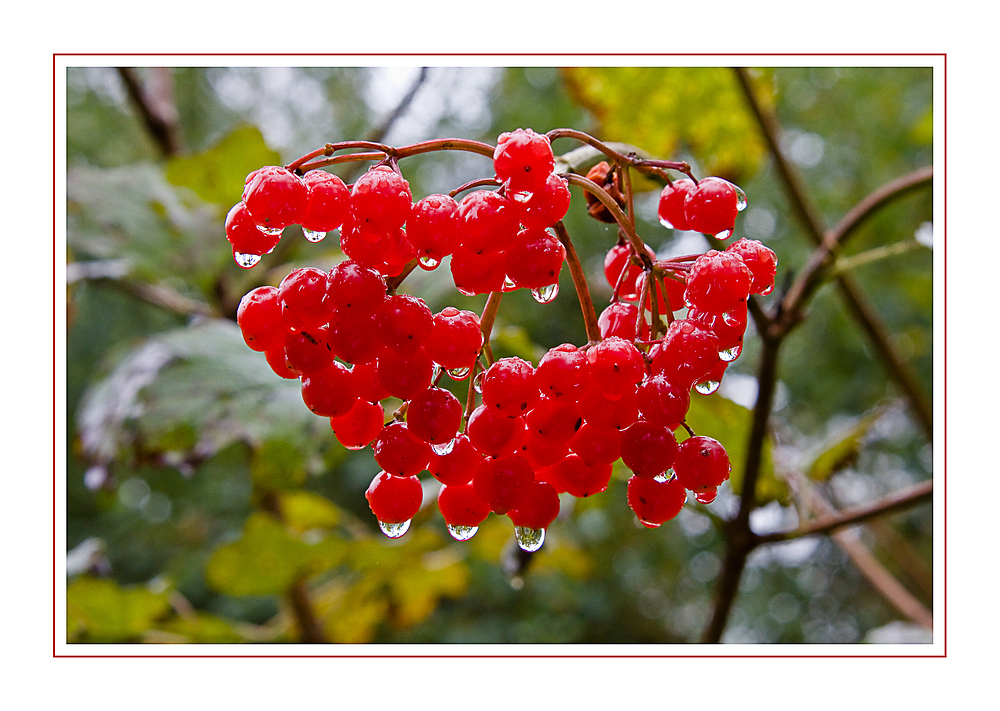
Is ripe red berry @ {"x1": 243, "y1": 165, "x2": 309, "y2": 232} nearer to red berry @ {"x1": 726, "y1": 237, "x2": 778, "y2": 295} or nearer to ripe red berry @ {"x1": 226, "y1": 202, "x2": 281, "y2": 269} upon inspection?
ripe red berry @ {"x1": 226, "y1": 202, "x2": 281, "y2": 269}

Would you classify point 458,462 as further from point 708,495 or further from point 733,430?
point 733,430

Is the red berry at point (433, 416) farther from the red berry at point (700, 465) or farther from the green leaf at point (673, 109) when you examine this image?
the green leaf at point (673, 109)

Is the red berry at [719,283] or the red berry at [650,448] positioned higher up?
the red berry at [719,283]

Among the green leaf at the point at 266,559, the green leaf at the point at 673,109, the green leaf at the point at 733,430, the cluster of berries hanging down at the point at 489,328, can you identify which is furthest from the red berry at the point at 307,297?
the green leaf at the point at 673,109

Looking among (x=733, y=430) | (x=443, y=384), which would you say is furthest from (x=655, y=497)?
(x=443, y=384)
